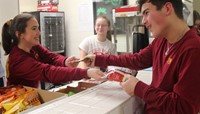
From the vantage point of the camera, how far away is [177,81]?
95 centimetres

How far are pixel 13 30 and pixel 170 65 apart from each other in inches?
50.1

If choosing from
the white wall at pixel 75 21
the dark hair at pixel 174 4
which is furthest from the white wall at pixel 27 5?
the dark hair at pixel 174 4

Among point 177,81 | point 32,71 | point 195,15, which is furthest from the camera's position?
point 195,15

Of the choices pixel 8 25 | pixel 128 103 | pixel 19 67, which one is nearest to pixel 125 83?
pixel 128 103

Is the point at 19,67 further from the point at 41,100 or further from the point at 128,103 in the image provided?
the point at 128,103

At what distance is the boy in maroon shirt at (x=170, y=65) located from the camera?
874 millimetres

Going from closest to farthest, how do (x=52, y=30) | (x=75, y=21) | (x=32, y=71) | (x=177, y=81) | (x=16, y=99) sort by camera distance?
(x=177, y=81) → (x=16, y=99) → (x=32, y=71) → (x=52, y=30) → (x=75, y=21)

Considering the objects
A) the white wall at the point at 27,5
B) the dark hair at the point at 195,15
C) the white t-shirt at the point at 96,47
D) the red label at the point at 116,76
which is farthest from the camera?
the white wall at the point at 27,5

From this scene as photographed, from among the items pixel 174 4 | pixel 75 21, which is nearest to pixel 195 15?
pixel 174 4

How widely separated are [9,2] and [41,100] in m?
2.53

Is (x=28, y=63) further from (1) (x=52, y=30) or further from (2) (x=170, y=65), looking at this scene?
(1) (x=52, y=30)

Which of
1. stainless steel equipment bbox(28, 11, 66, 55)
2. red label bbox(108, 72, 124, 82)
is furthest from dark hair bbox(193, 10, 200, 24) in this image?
stainless steel equipment bbox(28, 11, 66, 55)

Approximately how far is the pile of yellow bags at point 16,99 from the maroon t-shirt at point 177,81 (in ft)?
1.85

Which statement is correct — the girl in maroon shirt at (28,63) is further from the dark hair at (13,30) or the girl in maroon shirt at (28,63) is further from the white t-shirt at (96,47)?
the white t-shirt at (96,47)
